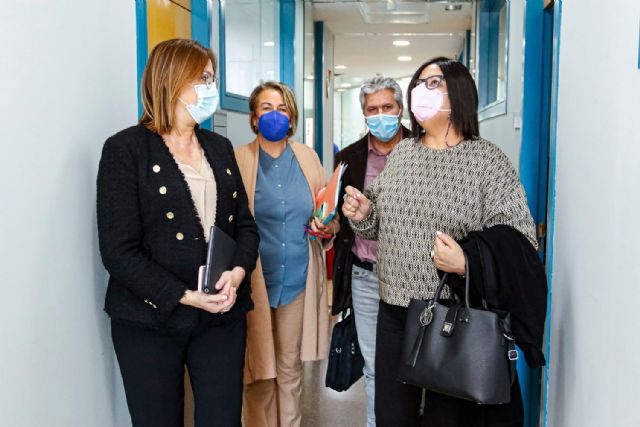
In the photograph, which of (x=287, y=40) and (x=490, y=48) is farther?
(x=287, y=40)

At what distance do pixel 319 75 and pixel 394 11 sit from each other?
1.14m

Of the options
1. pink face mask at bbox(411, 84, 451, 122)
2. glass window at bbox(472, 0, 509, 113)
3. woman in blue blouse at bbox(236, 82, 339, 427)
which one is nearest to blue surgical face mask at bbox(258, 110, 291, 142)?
woman in blue blouse at bbox(236, 82, 339, 427)

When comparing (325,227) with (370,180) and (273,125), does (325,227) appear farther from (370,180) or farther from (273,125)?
(273,125)

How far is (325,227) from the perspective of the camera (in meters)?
2.46

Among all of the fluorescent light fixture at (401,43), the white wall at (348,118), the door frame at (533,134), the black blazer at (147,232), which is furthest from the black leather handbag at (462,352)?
the white wall at (348,118)

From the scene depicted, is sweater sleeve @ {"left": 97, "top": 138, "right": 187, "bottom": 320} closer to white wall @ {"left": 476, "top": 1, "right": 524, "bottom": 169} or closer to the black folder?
the black folder

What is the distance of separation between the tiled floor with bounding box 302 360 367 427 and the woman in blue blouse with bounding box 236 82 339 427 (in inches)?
21.9

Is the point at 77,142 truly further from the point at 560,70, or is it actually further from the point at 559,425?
the point at 559,425

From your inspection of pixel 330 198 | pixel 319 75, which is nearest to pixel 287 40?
pixel 319 75

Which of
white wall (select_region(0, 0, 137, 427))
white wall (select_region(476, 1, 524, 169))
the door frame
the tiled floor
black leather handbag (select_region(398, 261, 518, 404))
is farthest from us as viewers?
the tiled floor

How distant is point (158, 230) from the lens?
175cm

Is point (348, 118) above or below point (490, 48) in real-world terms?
below

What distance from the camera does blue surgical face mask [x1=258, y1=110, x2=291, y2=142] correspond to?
8.20ft

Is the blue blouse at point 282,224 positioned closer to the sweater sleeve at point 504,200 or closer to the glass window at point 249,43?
the glass window at point 249,43
